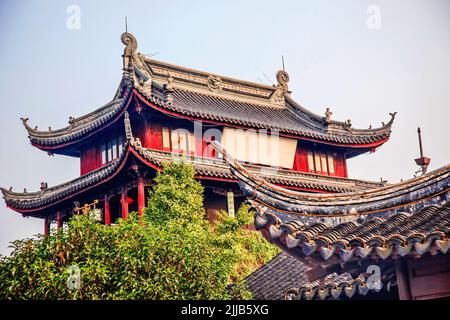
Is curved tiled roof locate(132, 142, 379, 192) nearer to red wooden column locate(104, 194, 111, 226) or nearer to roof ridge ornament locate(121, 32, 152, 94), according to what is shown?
red wooden column locate(104, 194, 111, 226)

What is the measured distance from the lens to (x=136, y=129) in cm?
2809

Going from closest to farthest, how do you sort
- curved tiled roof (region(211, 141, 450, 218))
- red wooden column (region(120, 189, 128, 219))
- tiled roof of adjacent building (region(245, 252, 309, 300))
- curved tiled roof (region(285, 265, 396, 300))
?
curved tiled roof (region(285, 265, 396, 300)) < curved tiled roof (region(211, 141, 450, 218)) < tiled roof of adjacent building (region(245, 252, 309, 300)) < red wooden column (region(120, 189, 128, 219))

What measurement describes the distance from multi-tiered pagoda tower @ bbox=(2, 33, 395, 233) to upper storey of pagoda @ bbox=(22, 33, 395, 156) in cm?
4

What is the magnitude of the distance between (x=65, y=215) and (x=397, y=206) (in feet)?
71.6

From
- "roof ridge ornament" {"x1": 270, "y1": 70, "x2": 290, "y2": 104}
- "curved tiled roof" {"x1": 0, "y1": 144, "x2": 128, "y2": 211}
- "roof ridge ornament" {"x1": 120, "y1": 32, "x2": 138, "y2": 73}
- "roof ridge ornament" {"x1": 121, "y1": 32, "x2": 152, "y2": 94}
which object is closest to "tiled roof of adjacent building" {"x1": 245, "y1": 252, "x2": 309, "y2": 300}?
"curved tiled roof" {"x1": 0, "y1": 144, "x2": 128, "y2": 211}

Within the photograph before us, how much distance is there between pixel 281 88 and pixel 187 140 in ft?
23.3

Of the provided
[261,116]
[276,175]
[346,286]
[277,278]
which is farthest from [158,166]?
[346,286]

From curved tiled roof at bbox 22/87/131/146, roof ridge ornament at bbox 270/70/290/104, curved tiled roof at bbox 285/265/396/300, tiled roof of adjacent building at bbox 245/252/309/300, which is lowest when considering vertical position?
curved tiled roof at bbox 285/265/396/300

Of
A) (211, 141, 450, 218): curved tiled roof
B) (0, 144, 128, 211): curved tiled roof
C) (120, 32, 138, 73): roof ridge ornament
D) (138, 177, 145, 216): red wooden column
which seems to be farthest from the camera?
(120, 32, 138, 73): roof ridge ornament

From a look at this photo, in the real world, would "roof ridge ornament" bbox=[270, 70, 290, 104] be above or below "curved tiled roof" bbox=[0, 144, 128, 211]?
above

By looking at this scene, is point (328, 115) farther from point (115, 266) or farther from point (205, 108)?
point (115, 266)

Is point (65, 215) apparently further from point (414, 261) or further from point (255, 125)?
point (414, 261)

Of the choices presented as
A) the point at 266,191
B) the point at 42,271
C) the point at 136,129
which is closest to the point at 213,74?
the point at 136,129

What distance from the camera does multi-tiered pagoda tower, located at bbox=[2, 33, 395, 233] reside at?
86.9 ft
